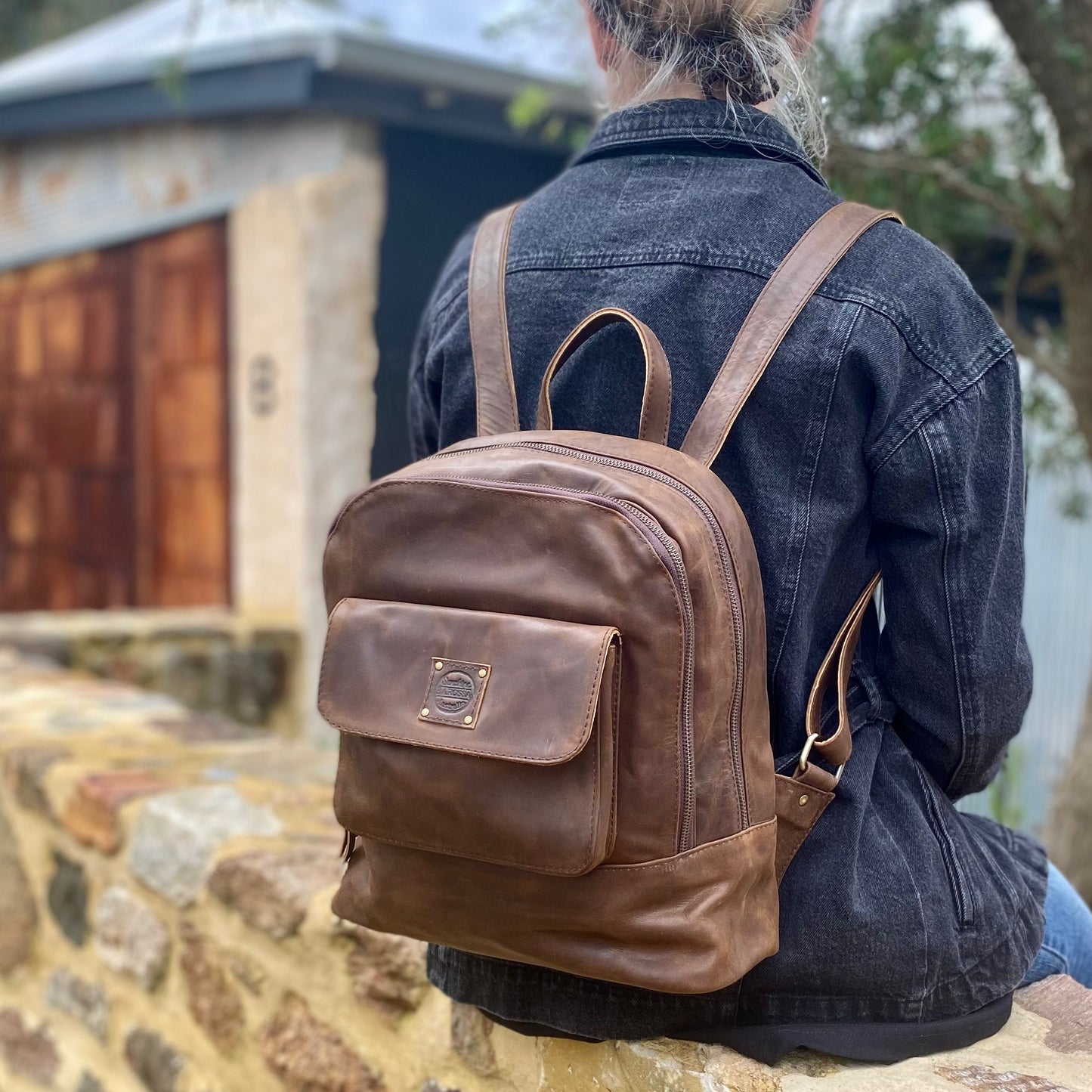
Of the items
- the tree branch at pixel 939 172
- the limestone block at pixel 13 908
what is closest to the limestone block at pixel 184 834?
the limestone block at pixel 13 908

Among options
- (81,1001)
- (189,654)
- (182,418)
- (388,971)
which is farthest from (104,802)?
(182,418)

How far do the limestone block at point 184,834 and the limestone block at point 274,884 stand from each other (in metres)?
Result: 0.09

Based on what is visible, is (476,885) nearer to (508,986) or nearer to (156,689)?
(508,986)

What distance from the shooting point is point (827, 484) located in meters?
1.27

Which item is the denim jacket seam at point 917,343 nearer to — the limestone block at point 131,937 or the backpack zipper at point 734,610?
the backpack zipper at point 734,610

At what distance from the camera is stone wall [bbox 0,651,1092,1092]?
1.42 m

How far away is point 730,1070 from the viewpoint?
133 centimetres

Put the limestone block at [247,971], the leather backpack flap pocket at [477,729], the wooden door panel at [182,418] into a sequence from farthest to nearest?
the wooden door panel at [182,418], the limestone block at [247,971], the leather backpack flap pocket at [477,729]

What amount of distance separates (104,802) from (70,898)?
310 mm

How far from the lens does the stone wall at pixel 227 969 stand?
142 centimetres

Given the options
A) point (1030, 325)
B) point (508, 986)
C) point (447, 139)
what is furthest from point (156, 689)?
point (1030, 325)

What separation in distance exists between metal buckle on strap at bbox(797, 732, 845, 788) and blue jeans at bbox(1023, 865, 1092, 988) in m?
0.44

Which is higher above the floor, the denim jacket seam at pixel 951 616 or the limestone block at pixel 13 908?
the denim jacket seam at pixel 951 616

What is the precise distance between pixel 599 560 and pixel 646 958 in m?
0.38
